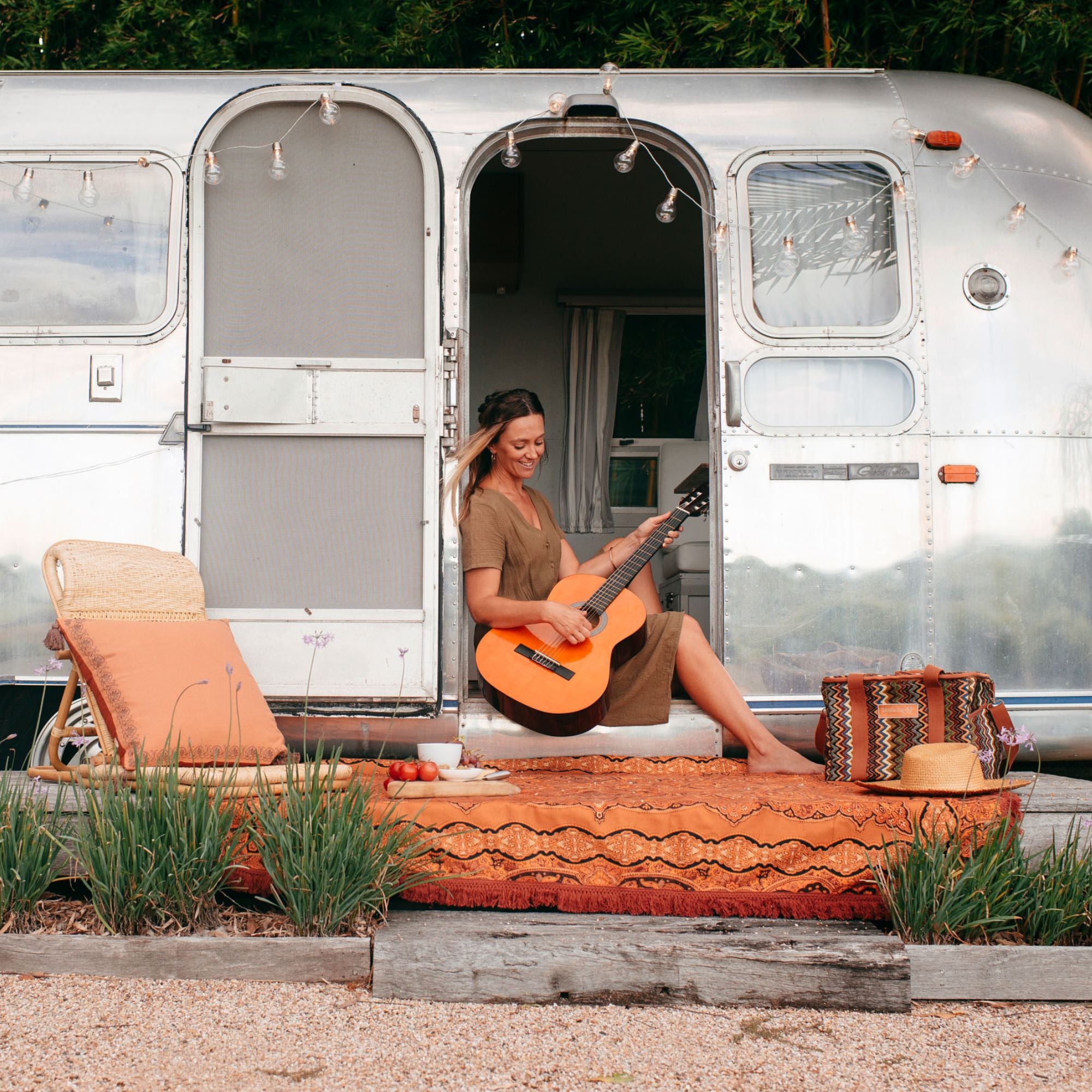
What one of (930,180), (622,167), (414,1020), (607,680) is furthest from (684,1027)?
(930,180)

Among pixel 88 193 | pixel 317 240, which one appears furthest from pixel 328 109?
pixel 88 193

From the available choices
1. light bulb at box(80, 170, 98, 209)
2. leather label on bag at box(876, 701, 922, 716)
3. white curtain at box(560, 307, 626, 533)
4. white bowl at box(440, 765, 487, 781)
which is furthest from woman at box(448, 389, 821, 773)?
white curtain at box(560, 307, 626, 533)

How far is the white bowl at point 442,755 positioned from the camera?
3297 millimetres

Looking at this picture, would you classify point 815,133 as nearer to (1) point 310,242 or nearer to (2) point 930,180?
(2) point 930,180

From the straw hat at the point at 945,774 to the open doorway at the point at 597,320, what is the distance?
3.62 m

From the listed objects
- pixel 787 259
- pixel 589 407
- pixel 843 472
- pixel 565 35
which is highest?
pixel 565 35

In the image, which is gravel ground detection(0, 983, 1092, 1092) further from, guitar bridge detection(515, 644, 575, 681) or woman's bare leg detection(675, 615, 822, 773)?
guitar bridge detection(515, 644, 575, 681)

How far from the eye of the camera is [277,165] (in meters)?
3.98

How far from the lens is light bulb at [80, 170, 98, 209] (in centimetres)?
402

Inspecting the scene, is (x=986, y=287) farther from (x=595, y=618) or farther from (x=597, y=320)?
(x=597, y=320)

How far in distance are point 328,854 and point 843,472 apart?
7.40ft

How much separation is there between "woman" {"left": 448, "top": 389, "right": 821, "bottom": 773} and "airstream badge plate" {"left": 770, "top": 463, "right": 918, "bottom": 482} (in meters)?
0.43

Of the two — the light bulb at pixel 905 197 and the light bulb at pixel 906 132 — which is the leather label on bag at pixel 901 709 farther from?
the light bulb at pixel 906 132

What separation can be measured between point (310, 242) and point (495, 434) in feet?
3.00
